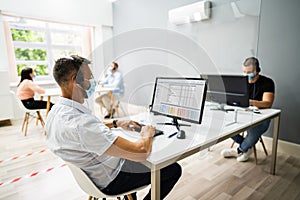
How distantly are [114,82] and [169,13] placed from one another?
6.12ft

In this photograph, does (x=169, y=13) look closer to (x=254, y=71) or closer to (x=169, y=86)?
(x=254, y=71)

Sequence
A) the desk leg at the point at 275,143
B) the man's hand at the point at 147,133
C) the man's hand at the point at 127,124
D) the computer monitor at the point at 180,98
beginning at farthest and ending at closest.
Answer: the desk leg at the point at 275,143 < the man's hand at the point at 127,124 < the computer monitor at the point at 180,98 < the man's hand at the point at 147,133

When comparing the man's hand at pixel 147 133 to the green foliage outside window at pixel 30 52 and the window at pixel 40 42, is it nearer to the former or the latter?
the window at pixel 40 42

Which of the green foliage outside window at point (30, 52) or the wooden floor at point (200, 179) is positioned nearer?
the wooden floor at point (200, 179)

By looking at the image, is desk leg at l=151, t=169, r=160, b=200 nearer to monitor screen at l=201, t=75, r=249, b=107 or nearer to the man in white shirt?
the man in white shirt

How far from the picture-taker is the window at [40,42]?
13.7 ft

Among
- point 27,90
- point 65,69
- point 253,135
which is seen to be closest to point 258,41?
point 253,135

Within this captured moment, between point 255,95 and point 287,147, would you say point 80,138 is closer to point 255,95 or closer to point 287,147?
point 255,95

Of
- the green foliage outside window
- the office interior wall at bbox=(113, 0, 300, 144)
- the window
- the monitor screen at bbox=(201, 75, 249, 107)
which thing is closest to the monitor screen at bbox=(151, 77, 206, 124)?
the monitor screen at bbox=(201, 75, 249, 107)

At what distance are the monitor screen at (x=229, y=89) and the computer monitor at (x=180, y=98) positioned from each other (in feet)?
1.70

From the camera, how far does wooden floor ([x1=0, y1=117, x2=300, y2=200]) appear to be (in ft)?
5.61

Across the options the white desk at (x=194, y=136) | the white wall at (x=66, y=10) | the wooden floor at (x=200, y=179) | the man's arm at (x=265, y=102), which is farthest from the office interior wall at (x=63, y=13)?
the man's arm at (x=265, y=102)

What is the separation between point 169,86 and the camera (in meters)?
1.45

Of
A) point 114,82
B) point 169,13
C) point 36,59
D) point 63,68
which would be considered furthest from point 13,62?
point 63,68
